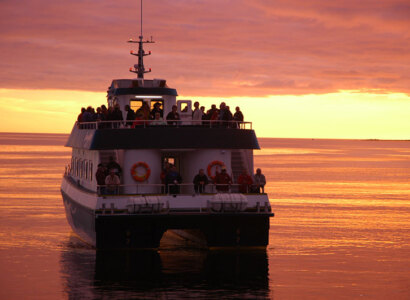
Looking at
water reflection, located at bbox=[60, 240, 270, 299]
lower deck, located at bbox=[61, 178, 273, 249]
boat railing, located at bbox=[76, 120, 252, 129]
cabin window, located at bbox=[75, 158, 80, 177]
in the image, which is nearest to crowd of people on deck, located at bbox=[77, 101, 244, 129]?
boat railing, located at bbox=[76, 120, 252, 129]

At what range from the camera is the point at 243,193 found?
28.8 m

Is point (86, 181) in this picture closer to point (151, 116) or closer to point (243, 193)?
point (151, 116)

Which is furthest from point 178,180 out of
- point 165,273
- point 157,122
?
point 165,273

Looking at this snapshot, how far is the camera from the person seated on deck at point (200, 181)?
28.8 m

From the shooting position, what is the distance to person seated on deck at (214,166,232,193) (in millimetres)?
29062

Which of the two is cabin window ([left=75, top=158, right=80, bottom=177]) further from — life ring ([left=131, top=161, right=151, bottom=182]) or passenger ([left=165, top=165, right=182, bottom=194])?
passenger ([left=165, top=165, right=182, bottom=194])

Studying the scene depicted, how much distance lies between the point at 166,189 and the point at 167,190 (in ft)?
0.54

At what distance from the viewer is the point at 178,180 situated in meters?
28.9

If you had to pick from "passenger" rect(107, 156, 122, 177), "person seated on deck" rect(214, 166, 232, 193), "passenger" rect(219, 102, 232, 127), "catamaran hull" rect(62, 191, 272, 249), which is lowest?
"catamaran hull" rect(62, 191, 272, 249)

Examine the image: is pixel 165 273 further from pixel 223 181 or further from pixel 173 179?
pixel 223 181

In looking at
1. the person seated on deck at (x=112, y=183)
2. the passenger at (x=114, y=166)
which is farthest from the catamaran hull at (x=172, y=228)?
the passenger at (x=114, y=166)

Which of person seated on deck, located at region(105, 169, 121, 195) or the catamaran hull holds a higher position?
person seated on deck, located at region(105, 169, 121, 195)

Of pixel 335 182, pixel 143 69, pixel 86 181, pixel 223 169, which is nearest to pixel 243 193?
pixel 223 169

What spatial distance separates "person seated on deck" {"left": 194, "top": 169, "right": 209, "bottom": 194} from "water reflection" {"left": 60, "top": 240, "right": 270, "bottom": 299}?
7.78 ft
